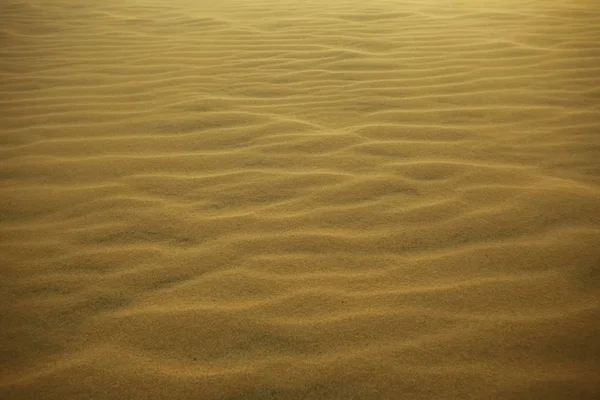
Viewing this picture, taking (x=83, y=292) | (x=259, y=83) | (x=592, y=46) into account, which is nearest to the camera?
(x=83, y=292)

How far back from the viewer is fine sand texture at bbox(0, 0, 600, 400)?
121 centimetres

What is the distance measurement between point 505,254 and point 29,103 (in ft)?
9.58

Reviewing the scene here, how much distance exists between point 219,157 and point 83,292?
0.95 m

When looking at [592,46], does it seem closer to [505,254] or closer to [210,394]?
[505,254]

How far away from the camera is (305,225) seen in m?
1.73

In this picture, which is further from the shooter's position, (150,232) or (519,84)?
(519,84)

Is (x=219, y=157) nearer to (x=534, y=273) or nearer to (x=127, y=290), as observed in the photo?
(x=127, y=290)

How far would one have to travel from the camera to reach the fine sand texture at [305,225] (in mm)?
1209

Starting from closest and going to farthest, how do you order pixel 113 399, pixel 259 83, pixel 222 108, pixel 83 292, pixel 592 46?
pixel 113 399 < pixel 83 292 < pixel 222 108 < pixel 259 83 < pixel 592 46

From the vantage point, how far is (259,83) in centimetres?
301

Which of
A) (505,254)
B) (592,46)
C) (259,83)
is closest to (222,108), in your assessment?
(259,83)

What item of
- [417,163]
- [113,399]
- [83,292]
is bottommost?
[113,399]

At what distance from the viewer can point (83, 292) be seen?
4.78 ft

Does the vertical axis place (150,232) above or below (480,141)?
below
